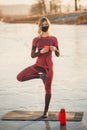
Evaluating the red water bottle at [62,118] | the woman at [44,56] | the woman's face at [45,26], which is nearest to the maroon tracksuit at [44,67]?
the woman at [44,56]

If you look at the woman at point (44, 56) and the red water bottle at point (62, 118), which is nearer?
the red water bottle at point (62, 118)

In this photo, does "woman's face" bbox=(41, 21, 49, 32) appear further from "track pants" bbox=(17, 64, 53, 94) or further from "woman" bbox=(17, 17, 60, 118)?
"track pants" bbox=(17, 64, 53, 94)

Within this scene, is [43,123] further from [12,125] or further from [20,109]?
[20,109]

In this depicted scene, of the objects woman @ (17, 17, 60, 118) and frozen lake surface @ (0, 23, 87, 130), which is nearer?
frozen lake surface @ (0, 23, 87, 130)

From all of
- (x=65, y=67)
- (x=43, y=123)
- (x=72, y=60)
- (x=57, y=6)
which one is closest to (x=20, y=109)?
(x=43, y=123)

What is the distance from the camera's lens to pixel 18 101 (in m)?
11.6

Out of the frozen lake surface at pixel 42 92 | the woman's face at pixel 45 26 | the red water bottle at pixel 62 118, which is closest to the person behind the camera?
the red water bottle at pixel 62 118

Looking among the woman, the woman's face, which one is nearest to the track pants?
the woman

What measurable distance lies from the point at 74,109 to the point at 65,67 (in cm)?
751

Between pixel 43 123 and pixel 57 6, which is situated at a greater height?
pixel 43 123

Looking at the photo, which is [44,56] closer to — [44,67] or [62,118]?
[44,67]

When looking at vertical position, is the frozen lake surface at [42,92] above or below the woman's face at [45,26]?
below

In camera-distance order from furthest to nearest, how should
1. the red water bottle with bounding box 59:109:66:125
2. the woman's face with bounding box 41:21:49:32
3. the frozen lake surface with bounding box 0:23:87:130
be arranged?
1. the woman's face with bounding box 41:21:49:32
2. the frozen lake surface with bounding box 0:23:87:130
3. the red water bottle with bounding box 59:109:66:125

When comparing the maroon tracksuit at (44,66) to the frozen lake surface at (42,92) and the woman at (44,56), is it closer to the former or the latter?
the woman at (44,56)
